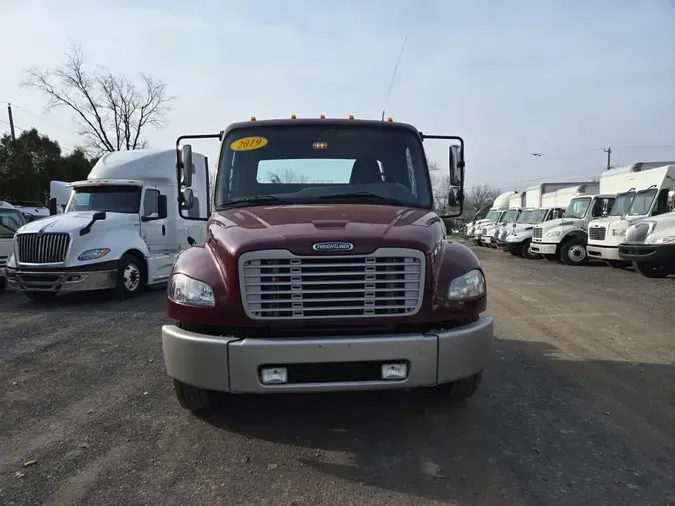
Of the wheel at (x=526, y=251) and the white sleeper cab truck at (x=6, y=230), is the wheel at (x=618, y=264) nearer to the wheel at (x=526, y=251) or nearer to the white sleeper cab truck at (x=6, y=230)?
the wheel at (x=526, y=251)

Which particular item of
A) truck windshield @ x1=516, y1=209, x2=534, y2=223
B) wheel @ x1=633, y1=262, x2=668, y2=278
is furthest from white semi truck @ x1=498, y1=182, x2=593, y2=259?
wheel @ x1=633, y1=262, x2=668, y2=278

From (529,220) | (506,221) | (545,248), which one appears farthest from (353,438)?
(506,221)

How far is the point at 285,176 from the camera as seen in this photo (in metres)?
4.56

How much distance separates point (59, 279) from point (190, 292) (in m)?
7.12

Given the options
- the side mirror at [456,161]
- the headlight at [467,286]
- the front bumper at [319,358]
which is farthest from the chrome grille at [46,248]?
the headlight at [467,286]

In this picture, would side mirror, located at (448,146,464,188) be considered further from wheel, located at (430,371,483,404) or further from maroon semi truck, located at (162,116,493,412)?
wheel, located at (430,371,483,404)

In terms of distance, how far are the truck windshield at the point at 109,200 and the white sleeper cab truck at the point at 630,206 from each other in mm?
12399

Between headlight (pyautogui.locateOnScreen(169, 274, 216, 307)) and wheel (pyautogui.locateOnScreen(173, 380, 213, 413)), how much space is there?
67cm

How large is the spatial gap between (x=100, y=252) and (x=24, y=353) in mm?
3817

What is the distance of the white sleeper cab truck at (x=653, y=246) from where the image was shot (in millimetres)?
11391

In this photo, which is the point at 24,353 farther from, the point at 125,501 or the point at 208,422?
the point at 125,501

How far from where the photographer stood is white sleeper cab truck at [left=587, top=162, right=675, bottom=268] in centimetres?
1353

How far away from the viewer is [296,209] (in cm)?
396

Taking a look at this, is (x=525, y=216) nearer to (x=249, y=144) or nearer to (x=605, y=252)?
(x=605, y=252)
